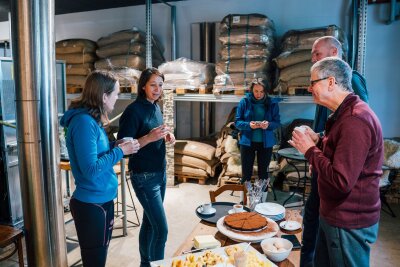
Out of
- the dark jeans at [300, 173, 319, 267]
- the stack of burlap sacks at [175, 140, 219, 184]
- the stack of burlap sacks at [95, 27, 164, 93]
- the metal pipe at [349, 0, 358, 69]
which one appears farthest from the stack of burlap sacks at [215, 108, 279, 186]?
the dark jeans at [300, 173, 319, 267]

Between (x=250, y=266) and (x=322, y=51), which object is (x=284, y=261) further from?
(x=322, y=51)

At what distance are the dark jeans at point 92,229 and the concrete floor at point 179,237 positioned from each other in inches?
47.0

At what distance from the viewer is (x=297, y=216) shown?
233 cm

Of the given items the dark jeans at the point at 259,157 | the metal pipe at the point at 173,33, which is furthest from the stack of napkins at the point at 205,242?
the metal pipe at the point at 173,33

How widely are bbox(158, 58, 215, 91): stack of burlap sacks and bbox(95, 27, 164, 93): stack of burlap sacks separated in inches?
26.1

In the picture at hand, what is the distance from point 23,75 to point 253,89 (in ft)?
9.57

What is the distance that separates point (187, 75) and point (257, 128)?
1895mm

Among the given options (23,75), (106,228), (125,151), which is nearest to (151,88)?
(125,151)

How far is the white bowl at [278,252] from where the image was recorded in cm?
171

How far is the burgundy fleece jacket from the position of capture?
5.12ft

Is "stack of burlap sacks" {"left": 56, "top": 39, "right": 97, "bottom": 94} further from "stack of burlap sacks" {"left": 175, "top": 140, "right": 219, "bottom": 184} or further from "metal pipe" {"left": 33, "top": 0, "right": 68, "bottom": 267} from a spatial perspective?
"metal pipe" {"left": 33, "top": 0, "right": 68, "bottom": 267}

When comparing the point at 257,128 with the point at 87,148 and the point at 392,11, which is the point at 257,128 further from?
the point at 392,11

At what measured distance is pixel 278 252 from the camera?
1.71 m

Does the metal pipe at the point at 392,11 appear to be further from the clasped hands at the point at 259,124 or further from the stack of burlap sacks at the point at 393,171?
the clasped hands at the point at 259,124
